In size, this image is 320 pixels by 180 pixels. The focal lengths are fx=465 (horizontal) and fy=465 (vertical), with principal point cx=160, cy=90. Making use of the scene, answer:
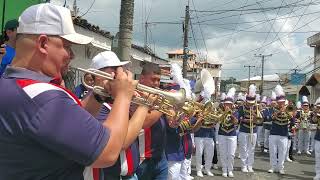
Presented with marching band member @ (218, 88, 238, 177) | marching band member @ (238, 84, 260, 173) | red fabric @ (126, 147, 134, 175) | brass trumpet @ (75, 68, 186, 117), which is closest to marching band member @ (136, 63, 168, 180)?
red fabric @ (126, 147, 134, 175)

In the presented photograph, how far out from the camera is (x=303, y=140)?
63.4 ft

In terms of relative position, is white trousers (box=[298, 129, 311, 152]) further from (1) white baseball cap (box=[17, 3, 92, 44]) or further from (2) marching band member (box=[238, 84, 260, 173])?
(1) white baseball cap (box=[17, 3, 92, 44])

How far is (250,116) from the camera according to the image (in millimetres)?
13234

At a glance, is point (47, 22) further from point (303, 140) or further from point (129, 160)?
point (303, 140)

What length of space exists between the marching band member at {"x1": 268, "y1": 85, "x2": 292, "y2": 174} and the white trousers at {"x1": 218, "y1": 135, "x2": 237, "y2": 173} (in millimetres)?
1422

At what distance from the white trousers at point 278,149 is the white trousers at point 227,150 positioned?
1370mm

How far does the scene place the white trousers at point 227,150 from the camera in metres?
12.4

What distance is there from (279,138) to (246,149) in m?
0.98

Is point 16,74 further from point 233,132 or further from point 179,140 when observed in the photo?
point 233,132

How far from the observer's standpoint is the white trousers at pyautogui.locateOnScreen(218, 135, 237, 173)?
40.7 ft

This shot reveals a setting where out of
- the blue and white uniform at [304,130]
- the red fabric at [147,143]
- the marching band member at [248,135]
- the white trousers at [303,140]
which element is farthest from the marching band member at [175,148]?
the white trousers at [303,140]

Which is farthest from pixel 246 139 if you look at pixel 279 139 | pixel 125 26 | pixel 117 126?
pixel 117 126

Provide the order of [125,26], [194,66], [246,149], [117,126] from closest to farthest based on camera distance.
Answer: [117,126], [125,26], [246,149], [194,66]

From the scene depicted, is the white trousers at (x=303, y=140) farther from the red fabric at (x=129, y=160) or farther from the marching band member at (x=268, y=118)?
the red fabric at (x=129, y=160)
